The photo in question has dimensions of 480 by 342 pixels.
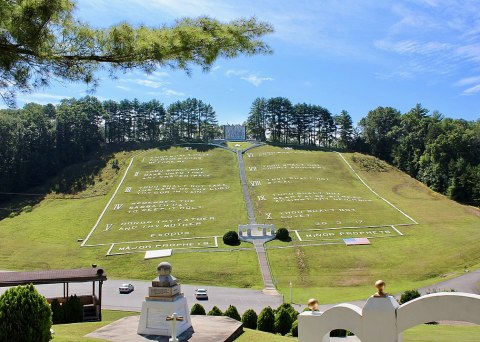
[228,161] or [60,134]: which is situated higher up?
[60,134]

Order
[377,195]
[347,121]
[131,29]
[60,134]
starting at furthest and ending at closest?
[347,121]
[60,134]
[377,195]
[131,29]

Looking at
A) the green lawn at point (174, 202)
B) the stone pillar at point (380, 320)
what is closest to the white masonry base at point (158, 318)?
the stone pillar at point (380, 320)

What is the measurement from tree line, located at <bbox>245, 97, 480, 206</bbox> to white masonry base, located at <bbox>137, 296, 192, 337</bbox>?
6817cm

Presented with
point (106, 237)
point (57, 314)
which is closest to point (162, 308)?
point (57, 314)

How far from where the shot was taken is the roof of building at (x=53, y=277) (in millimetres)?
23312

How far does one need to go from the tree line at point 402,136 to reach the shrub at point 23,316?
244 ft

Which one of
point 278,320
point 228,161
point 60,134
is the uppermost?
point 60,134

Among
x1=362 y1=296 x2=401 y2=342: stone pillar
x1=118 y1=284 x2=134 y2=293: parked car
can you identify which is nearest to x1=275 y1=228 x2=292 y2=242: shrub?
x1=118 y1=284 x2=134 y2=293: parked car

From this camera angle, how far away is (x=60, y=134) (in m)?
93.0

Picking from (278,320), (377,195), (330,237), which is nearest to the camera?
(278,320)

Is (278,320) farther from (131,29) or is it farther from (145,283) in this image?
(145,283)

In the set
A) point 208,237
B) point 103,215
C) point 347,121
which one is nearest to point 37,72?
point 208,237

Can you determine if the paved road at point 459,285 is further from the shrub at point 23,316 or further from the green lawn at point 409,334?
the shrub at point 23,316

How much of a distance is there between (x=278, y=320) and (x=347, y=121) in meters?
99.8
